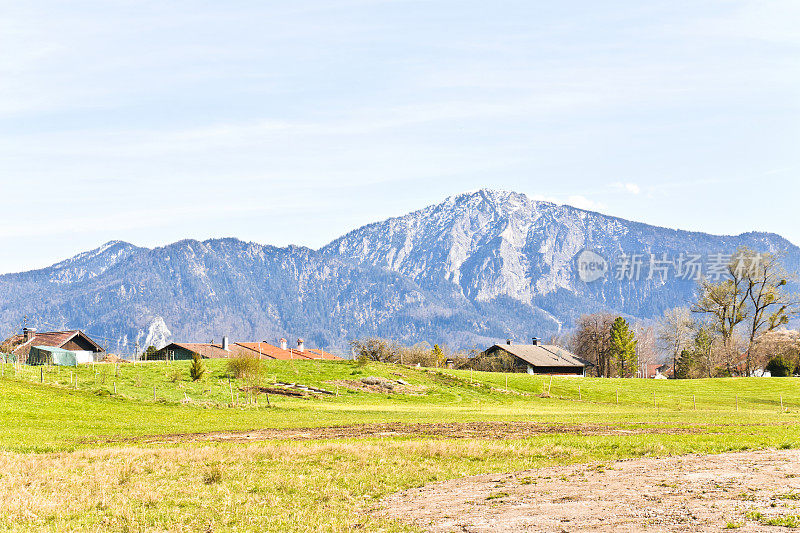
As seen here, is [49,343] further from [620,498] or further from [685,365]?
[620,498]

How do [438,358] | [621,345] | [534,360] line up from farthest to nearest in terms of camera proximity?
[621,345] → [438,358] → [534,360]

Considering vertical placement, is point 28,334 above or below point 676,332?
below

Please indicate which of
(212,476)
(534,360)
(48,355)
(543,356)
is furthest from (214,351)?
(212,476)

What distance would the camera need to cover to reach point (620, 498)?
1712cm

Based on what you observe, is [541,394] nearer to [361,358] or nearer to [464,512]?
[361,358]

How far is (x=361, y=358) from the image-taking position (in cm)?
9750

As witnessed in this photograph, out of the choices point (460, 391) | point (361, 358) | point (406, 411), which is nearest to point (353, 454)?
point (406, 411)

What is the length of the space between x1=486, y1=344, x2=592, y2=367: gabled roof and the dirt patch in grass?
98.9m

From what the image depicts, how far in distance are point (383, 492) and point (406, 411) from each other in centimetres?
4246

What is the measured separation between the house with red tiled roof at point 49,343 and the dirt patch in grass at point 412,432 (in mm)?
90167

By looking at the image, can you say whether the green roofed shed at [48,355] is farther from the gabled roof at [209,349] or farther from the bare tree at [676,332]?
the bare tree at [676,332]

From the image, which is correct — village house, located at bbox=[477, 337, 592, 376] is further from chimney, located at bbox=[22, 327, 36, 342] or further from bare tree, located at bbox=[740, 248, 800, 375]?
chimney, located at bbox=[22, 327, 36, 342]

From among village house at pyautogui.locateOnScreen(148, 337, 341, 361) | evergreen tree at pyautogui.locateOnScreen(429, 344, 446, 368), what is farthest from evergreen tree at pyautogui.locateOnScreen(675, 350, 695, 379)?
village house at pyautogui.locateOnScreen(148, 337, 341, 361)

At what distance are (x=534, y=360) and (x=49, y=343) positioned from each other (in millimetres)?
83934
